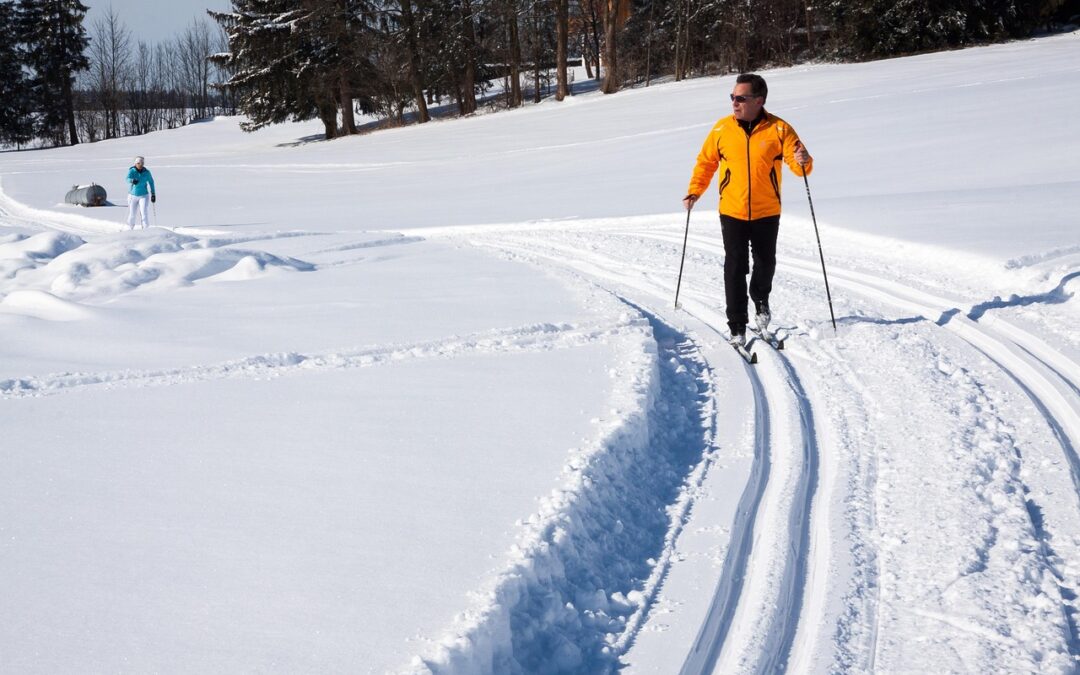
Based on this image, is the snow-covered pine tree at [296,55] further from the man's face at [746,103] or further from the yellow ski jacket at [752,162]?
the man's face at [746,103]

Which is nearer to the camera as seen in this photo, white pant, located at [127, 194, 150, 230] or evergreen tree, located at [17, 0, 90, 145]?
white pant, located at [127, 194, 150, 230]

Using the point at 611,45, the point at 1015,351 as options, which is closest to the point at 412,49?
the point at 611,45

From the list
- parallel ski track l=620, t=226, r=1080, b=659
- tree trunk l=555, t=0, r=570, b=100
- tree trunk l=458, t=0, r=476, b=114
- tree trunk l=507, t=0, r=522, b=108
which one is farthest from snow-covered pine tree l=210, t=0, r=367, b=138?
parallel ski track l=620, t=226, r=1080, b=659

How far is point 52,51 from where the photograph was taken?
61.7 metres

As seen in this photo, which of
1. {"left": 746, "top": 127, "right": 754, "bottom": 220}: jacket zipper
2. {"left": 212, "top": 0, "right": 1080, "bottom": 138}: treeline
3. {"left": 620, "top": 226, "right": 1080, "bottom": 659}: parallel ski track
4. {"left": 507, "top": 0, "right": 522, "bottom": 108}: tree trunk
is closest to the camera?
{"left": 620, "top": 226, "right": 1080, "bottom": 659}: parallel ski track

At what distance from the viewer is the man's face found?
5.95 meters

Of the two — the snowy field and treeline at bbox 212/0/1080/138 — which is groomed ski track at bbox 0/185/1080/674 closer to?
the snowy field

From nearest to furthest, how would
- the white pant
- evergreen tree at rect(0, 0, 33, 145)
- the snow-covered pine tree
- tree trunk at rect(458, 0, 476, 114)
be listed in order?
the white pant
the snow-covered pine tree
tree trunk at rect(458, 0, 476, 114)
evergreen tree at rect(0, 0, 33, 145)

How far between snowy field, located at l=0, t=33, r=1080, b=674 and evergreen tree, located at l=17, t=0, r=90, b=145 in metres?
60.3

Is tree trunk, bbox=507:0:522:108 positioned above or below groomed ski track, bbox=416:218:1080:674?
above

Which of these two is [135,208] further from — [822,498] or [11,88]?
[11,88]

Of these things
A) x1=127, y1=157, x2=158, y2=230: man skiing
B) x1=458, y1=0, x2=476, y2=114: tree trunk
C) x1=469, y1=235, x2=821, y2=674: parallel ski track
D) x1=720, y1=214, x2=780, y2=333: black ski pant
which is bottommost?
x1=469, y1=235, x2=821, y2=674: parallel ski track

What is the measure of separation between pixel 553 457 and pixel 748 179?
2.92 metres

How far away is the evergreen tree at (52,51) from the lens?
2424 inches
